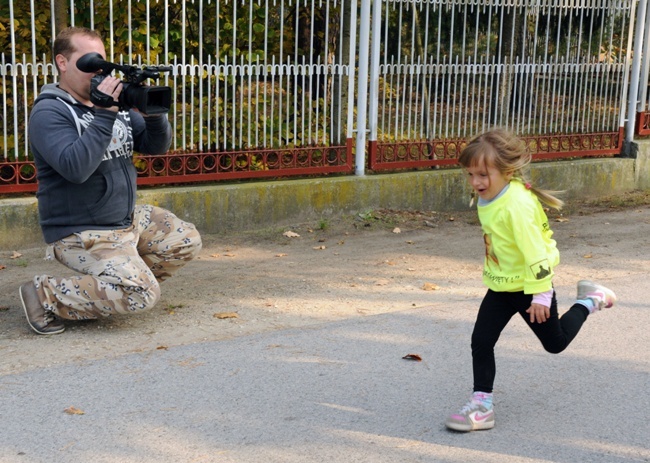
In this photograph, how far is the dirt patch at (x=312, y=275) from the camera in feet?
17.0

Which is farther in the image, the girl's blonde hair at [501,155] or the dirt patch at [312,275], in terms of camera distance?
the dirt patch at [312,275]

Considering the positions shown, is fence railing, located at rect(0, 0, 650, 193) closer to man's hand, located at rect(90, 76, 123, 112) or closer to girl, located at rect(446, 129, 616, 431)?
man's hand, located at rect(90, 76, 123, 112)

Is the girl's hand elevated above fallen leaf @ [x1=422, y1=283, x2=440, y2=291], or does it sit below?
above

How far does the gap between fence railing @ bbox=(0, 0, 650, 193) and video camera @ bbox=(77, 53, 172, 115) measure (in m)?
2.01

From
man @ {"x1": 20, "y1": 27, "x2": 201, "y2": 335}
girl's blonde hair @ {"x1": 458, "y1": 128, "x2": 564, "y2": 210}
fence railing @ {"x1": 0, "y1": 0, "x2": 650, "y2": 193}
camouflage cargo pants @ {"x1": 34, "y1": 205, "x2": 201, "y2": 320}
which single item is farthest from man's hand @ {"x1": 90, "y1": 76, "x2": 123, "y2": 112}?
fence railing @ {"x1": 0, "y1": 0, "x2": 650, "y2": 193}

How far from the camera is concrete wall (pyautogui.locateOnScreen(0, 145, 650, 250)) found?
6977 millimetres

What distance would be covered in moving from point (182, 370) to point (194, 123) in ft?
11.1

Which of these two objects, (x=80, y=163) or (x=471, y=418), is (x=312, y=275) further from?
(x=471, y=418)

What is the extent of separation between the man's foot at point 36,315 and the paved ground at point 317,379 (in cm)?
9

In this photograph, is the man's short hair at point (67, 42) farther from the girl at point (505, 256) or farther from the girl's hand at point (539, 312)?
the girl's hand at point (539, 312)

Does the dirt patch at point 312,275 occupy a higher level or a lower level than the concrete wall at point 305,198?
lower

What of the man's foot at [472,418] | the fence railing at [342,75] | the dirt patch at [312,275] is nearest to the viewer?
the man's foot at [472,418]

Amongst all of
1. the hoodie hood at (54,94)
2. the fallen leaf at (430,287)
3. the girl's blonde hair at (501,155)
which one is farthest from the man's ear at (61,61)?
the fallen leaf at (430,287)

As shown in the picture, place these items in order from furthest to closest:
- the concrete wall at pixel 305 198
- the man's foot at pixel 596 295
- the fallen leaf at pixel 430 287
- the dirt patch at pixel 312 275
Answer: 1. the concrete wall at pixel 305 198
2. the fallen leaf at pixel 430 287
3. the dirt patch at pixel 312 275
4. the man's foot at pixel 596 295
